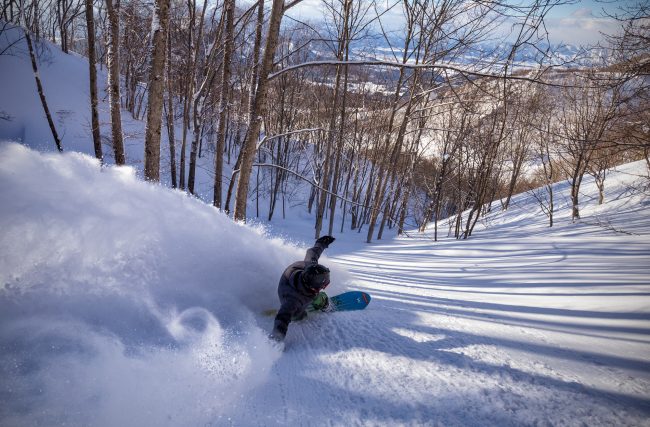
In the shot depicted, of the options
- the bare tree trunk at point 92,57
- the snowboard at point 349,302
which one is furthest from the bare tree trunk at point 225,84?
the snowboard at point 349,302

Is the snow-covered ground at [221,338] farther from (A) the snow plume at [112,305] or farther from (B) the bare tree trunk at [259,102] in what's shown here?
(B) the bare tree trunk at [259,102]

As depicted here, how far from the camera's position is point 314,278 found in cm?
266

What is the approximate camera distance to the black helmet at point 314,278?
2.67m

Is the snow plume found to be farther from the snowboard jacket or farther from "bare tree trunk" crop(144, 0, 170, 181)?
"bare tree trunk" crop(144, 0, 170, 181)

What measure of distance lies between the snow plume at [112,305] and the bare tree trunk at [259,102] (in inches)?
85.3

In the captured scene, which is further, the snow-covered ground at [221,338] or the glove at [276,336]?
the glove at [276,336]

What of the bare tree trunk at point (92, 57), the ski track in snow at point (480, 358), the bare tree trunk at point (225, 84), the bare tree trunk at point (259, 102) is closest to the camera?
the ski track in snow at point (480, 358)

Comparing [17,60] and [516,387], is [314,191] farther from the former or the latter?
[516,387]

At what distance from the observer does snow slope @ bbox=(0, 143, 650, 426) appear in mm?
1779

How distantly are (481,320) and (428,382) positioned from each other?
143 cm

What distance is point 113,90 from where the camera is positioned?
7.84m

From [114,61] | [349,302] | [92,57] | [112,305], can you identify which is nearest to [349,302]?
[349,302]

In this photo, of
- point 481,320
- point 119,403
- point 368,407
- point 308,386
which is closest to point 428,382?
point 368,407

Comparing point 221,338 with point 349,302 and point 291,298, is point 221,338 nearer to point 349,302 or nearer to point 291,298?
point 291,298
